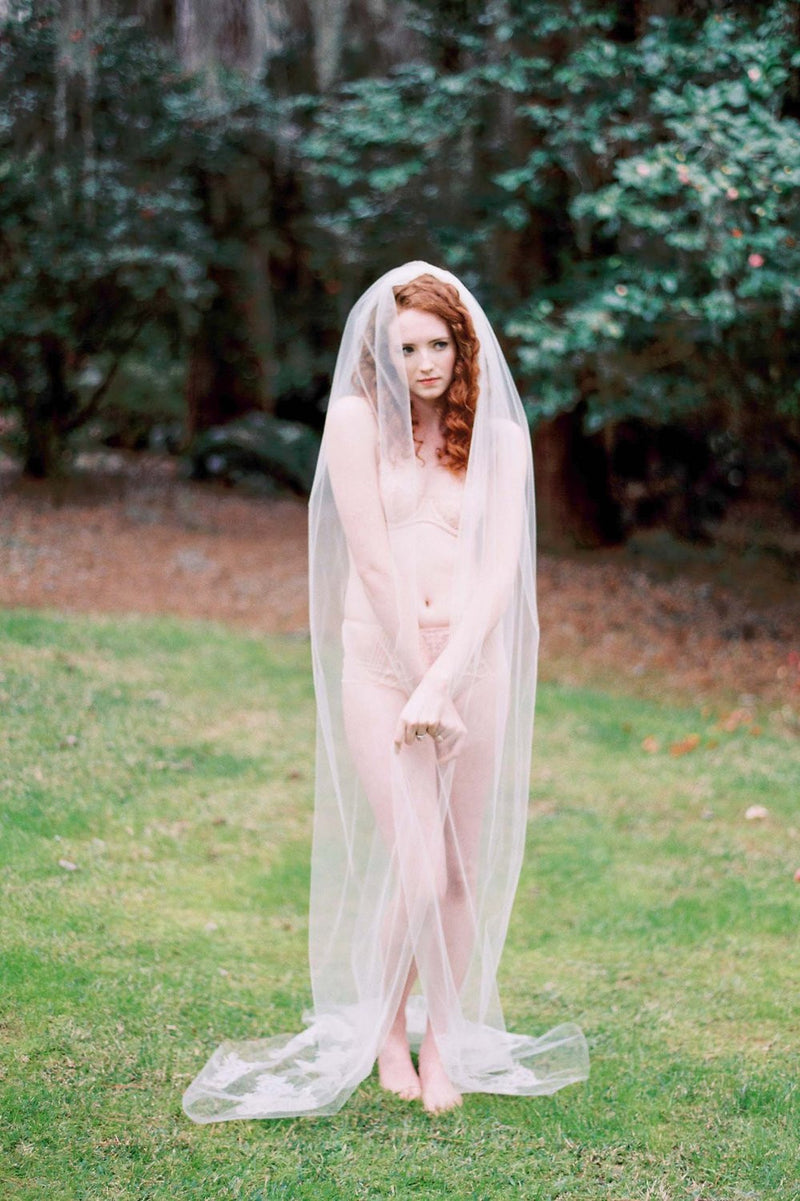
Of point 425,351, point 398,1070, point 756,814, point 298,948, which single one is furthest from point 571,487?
point 398,1070

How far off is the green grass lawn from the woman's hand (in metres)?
0.87

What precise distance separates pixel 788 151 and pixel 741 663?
298 cm

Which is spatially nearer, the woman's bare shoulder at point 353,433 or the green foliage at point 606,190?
the woman's bare shoulder at point 353,433

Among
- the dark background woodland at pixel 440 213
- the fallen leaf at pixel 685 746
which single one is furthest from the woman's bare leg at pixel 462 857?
the dark background woodland at pixel 440 213

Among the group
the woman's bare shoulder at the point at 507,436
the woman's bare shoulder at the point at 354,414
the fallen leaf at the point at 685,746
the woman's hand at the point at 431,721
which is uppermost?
the woman's bare shoulder at the point at 354,414

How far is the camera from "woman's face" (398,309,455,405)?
9.36 feet

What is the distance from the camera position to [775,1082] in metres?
3.18

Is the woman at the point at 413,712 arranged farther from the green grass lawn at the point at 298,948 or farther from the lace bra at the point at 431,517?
the green grass lawn at the point at 298,948

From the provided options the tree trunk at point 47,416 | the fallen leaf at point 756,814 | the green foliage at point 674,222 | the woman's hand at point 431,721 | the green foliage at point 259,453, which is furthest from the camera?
the green foliage at point 259,453

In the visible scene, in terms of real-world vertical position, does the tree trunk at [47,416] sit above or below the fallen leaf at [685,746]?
above

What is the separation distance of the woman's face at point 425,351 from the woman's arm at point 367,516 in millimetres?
128

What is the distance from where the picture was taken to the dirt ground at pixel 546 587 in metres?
7.52

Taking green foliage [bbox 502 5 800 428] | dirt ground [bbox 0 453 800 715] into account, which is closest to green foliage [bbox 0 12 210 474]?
dirt ground [bbox 0 453 800 715]

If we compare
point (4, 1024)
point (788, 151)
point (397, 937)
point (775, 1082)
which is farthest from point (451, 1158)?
point (788, 151)
